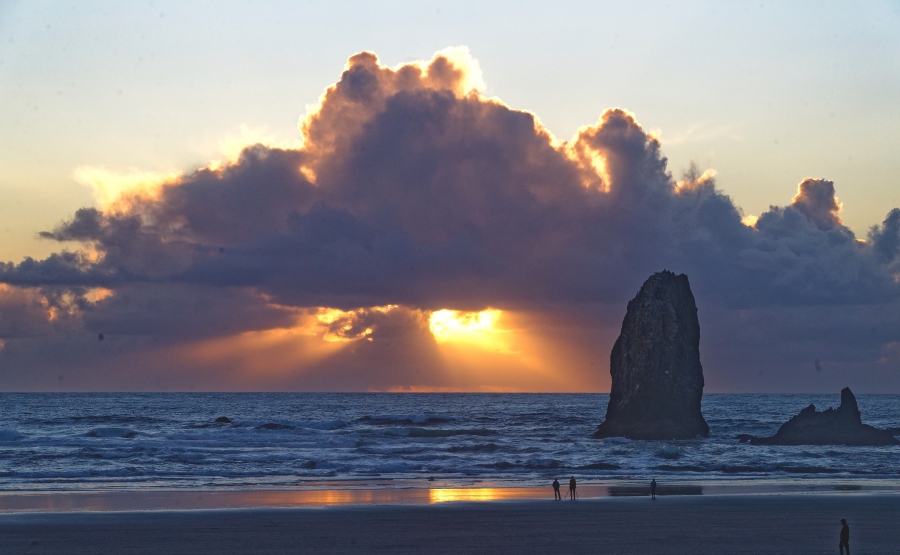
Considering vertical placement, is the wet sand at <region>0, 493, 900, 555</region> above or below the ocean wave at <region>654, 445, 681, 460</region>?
above

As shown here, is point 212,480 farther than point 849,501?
Yes

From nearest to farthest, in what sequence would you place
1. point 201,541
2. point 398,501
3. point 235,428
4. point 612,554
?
point 612,554, point 201,541, point 398,501, point 235,428

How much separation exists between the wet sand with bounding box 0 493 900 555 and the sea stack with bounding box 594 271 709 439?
122 feet

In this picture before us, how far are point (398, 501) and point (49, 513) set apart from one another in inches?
584

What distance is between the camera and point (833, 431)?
72.6 metres

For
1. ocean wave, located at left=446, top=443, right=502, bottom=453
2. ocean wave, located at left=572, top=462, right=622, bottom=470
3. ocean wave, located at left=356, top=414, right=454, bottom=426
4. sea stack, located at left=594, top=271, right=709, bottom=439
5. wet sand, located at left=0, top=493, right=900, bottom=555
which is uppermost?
sea stack, located at left=594, top=271, right=709, bottom=439

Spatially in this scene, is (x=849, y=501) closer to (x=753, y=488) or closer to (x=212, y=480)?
(x=753, y=488)

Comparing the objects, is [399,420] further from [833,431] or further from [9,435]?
[833,431]

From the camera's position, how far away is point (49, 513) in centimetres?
3419

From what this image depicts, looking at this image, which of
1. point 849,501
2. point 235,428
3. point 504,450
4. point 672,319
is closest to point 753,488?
point 849,501

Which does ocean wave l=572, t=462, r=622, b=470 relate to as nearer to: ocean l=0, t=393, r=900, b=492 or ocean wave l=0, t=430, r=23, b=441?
ocean l=0, t=393, r=900, b=492

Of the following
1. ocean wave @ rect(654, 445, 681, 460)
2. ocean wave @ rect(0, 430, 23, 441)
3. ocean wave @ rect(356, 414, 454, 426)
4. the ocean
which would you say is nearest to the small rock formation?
the ocean

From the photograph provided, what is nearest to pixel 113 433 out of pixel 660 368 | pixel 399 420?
pixel 399 420

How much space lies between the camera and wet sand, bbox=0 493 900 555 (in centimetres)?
2747
